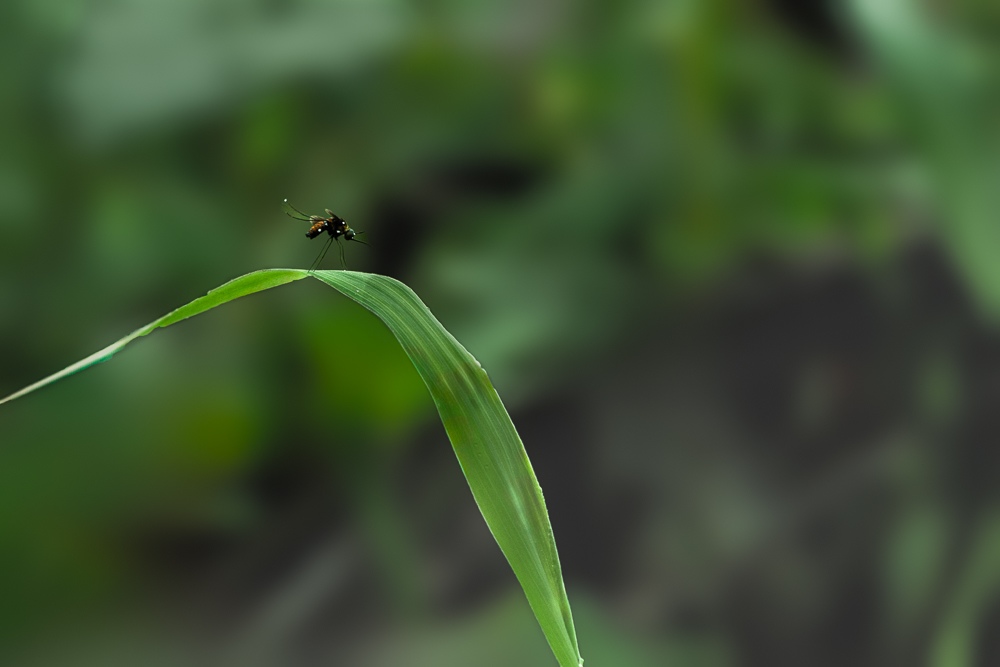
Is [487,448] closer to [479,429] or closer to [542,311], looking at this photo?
[479,429]

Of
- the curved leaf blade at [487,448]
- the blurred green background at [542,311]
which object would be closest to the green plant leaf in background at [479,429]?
the curved leaf blade at [487,448]

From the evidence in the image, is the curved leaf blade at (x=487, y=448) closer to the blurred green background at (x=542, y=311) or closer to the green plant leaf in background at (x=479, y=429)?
the green plant leaf in background at (x=479, y=429)

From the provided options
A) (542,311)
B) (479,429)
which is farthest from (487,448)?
(542,311)

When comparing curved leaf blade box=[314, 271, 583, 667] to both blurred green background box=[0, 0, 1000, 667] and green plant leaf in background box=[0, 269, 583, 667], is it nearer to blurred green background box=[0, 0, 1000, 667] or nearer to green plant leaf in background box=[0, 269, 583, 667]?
green plant leaf in background box=[0, 269, 583, 667]

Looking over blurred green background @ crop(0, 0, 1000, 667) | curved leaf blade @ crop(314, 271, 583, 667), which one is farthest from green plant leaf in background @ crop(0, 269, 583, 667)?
blurred green background @ crop(0, 0, 1000, 667)

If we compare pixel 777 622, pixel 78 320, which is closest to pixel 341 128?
pixel 78 320

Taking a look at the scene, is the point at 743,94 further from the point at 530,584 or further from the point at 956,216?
the point at 530,584
